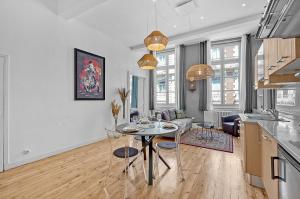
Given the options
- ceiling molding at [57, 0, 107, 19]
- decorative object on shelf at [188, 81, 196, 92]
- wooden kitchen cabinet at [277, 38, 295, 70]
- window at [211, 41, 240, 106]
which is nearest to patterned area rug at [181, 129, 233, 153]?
window at [211, 41, 240, 106]

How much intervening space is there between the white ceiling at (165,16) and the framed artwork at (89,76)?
3.00ft

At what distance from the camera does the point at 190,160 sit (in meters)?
3.29

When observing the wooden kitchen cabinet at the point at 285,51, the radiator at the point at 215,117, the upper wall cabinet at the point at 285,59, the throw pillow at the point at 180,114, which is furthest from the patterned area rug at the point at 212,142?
the wooden kitchen cabinet at the point at 285,51

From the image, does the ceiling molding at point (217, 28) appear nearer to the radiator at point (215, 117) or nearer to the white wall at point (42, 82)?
the white wall at point (42, 82)

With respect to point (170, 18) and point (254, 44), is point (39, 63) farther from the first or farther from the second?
point (254, 44)

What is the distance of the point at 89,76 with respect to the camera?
4504 millimetres

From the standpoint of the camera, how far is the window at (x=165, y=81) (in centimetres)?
766

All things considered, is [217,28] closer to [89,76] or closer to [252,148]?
[252,148]

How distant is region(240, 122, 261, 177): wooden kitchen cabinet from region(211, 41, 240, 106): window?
462 cm

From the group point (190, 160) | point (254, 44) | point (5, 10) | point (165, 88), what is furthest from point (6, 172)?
point (254, 44)

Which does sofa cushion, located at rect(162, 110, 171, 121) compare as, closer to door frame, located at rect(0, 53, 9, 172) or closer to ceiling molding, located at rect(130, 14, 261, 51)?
ceiling molding, located at rect(130, 14, 261, 51)

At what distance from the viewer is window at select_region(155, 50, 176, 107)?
7.66 metres

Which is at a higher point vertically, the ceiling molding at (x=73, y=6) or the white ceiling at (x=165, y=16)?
the white ceiling at (x=165, y=16)

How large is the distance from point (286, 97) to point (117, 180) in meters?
3.38
